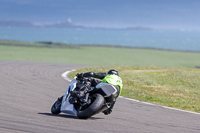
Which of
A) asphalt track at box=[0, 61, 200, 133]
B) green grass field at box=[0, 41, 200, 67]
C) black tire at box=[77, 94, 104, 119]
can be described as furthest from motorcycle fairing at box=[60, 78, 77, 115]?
green grass field at box=[0, 41, 200, 67]

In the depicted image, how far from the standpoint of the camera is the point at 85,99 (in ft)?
29.6

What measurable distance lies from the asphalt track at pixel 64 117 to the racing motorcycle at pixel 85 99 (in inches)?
8.8

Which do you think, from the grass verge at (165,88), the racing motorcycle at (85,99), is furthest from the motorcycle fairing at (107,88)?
the grass verge at (165,88)

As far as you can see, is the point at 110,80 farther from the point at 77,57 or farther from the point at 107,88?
the point at 77,57

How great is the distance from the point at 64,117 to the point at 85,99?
0.87 meters

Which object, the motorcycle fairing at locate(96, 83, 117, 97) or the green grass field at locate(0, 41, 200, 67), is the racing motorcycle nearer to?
the motorcycle fairing at locate(96, 83, 117, 97)

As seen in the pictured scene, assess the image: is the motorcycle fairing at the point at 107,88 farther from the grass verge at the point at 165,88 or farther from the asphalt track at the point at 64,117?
the grass verge at the point at 165,88

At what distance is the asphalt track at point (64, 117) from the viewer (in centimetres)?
828

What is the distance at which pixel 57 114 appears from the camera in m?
9.98

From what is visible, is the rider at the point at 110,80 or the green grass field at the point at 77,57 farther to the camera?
the green grass field at the point at 77,57

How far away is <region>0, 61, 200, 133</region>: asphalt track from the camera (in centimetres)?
828

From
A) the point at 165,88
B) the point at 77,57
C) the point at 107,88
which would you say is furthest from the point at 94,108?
the point at 77,57

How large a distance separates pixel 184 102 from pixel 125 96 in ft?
7.41

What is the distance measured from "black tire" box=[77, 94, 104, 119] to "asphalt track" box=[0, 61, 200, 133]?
18 cm
